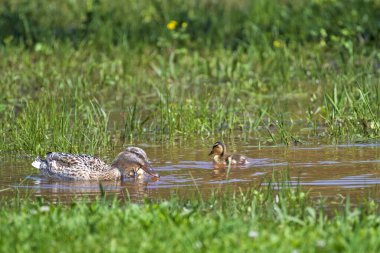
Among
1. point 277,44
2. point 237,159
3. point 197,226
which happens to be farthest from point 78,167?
point 277,44

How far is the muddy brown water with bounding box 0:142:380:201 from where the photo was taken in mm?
9922

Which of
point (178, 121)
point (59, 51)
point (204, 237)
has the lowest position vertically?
point (204, 237)

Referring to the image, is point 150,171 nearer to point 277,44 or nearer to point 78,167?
point 78,167

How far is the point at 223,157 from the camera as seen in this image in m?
11.1

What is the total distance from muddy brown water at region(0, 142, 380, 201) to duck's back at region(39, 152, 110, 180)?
0.37 ft

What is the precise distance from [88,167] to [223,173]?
51.2 inches

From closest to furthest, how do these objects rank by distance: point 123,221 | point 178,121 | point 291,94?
1. point 123,221
2. point 178,121
3. point 291,94

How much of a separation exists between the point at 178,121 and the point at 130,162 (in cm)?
215

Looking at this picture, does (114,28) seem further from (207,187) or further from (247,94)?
(207,187)

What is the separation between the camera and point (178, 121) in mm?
12789

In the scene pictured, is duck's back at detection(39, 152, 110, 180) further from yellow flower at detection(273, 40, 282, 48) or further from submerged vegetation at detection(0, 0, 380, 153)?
yellow flower at detection(273, 40, 282, 48)

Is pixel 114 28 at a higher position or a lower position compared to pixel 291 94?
A: higher

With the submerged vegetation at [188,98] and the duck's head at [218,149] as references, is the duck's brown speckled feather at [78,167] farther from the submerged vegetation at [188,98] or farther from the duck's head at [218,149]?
the duck's head at [218,149]

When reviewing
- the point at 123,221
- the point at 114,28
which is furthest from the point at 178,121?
the point at 114,28
